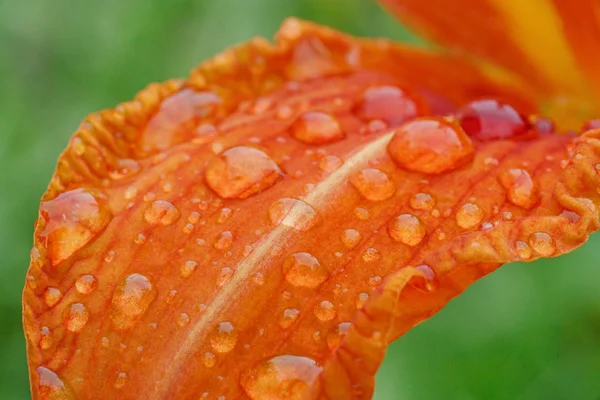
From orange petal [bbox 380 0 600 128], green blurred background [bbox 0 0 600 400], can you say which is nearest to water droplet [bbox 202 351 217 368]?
green blurred background [bbox 0 0 600 400]

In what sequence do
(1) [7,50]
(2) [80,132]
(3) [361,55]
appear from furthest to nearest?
1. (1) [7,50]
2. (3) [361,55]
3. (2) [80,132]

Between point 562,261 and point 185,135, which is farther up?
point 185,135

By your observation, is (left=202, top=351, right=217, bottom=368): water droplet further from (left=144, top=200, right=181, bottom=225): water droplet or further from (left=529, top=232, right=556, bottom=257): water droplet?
(left=529, top=232, right=556, bottom=257): water droplet

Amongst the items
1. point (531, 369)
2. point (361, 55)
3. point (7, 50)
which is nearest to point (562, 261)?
point (531, 369)

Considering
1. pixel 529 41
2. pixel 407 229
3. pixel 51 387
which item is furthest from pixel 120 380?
pixel 529 41

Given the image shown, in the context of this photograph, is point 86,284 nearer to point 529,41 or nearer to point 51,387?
point 51,387

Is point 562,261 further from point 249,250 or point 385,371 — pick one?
point 249,250

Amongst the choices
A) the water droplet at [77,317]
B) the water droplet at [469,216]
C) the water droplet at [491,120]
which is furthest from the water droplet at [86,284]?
the water droplet at [491,120]
